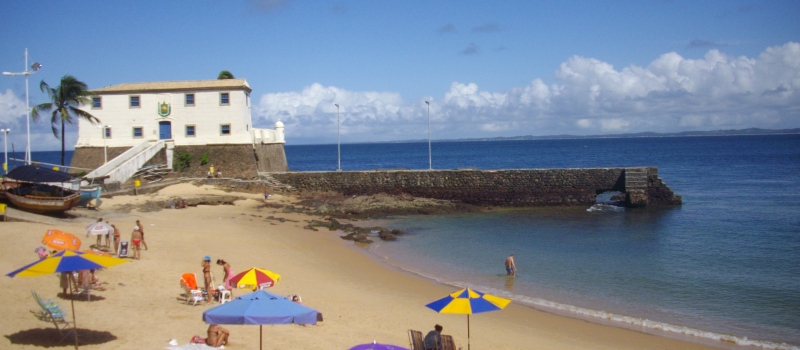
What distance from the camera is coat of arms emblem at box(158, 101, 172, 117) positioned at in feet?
136

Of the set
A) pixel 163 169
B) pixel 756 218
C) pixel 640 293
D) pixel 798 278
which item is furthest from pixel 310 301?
pixel 756 218

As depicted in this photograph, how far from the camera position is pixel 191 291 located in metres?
15.2

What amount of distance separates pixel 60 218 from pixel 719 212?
35.5m

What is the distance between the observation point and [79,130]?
137 feet

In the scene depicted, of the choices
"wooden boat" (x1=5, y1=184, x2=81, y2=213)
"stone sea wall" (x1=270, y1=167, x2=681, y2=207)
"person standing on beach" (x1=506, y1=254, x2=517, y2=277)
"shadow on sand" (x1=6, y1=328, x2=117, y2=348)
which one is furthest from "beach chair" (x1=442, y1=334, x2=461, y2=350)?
"stone sea wall" (x1=270, y1=167, x2=681, y2=207)

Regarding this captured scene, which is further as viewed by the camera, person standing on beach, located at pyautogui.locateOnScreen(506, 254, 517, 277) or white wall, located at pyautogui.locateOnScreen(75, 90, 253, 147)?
white wall, located at pyautogui.locateOnScreen(75, 90, 253, 147)

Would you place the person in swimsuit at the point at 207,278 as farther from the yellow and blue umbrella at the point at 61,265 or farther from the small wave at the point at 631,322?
the small wave at the point at 631,322

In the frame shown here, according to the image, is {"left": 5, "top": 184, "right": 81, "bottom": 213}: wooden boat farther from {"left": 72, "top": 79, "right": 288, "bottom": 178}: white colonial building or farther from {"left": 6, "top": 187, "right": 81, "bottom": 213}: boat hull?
{"left": 72, "top": 79, "right": 288, "bottom": 178}: white colonial building

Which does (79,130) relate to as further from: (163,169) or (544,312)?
(544,312)

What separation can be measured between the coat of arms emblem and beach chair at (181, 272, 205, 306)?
93.8ft

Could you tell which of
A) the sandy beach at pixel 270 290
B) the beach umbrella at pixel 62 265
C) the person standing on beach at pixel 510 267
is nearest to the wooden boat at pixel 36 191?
the sandy beach at pixel 270 290

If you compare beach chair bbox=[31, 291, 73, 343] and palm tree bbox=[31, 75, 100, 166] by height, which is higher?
palm tree bbox=[31, 75, 100, 166]

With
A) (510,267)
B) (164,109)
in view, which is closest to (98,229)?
(510,267)

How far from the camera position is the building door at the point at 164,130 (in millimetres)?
41938
